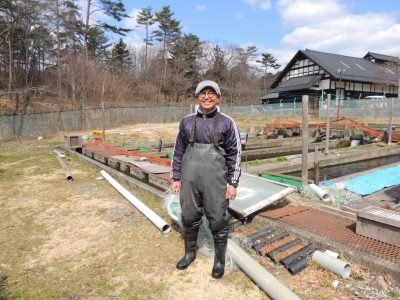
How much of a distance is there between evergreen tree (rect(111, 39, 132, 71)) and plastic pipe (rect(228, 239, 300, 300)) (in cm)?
3709

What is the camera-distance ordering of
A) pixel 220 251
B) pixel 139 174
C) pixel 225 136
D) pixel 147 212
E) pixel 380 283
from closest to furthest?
pixel 380 283 < pixel 225 136 < pixel 220 251 < pixel 147 212 < pixel 139 174

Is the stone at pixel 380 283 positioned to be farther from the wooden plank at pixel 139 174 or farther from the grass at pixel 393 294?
the wooden plank at pixel 139 174

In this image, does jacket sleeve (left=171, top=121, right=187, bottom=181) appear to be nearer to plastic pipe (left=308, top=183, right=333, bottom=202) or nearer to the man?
the man

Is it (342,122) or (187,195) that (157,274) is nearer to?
(187,195)

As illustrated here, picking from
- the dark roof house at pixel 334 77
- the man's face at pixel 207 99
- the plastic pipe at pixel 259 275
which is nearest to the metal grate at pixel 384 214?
the plastic pipe at pixel 259 275

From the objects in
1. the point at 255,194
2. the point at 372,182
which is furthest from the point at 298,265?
the point at 372,182

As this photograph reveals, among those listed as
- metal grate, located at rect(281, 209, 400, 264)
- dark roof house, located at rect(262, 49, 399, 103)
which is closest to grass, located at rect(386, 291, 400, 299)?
metal grate, located at rect(281, 209, 400, 264)

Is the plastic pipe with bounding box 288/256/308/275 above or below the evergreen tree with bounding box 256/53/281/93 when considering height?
below

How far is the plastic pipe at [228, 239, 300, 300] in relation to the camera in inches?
93.1

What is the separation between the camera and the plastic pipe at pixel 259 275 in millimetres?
2365

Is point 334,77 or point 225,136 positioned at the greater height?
point 334,77

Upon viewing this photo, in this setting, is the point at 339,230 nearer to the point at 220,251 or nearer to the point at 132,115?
the point at 220,251

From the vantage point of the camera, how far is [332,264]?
277 centimetres

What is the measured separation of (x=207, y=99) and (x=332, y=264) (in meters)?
1.82
